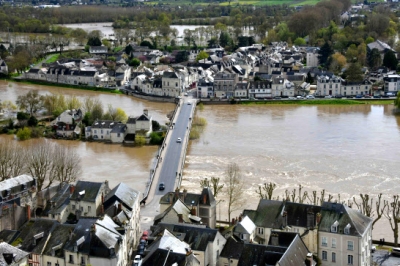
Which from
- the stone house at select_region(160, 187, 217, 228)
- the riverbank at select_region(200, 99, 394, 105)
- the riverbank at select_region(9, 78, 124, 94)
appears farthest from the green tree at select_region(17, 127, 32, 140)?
the stone house at select_region(160, 187, 217, 228)

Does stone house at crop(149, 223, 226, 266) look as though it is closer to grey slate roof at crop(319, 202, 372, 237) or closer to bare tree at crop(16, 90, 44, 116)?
grey slate roof at crop(319, 202, 372, 237)

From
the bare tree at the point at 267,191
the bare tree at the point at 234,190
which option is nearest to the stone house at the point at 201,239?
the bare tree at the point at 234,190

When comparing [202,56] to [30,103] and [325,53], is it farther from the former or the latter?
[30,103]

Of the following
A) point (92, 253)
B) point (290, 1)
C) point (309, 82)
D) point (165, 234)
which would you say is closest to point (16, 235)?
point (92, 253)

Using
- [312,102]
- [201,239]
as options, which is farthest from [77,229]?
[312,102]

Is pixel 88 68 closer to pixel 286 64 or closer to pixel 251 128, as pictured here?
pixel 286 64
